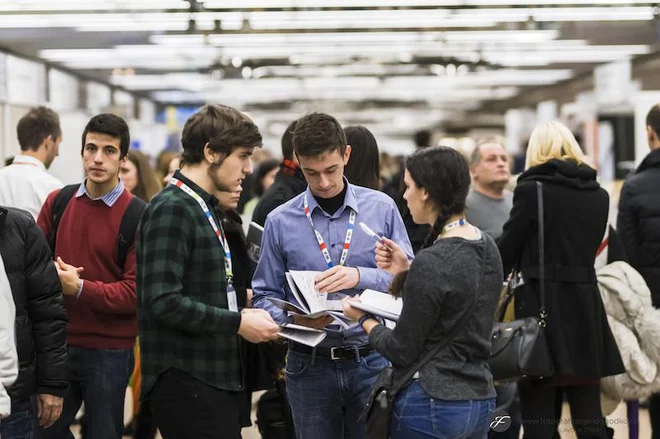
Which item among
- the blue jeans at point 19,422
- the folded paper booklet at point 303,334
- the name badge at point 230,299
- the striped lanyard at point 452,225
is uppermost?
the striped lanyard at point 452,225

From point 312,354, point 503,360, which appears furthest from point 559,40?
point 312,354

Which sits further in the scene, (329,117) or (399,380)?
(329,117)

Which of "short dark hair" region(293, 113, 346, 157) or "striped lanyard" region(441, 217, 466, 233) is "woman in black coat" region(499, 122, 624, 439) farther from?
"striped lanyard" region(441, 217, 466, 233)

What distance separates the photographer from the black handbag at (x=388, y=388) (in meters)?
2.81

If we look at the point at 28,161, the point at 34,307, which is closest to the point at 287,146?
the point at 28,161

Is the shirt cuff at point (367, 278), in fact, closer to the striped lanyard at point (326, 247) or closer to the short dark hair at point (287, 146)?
the striped lanyard at point (326, 247)

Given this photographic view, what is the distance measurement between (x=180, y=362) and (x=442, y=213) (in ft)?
2.72

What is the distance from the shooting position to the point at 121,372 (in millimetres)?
3912

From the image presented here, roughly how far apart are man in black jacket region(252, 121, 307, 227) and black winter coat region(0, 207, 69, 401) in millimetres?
1225

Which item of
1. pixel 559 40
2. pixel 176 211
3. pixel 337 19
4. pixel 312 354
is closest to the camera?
pixel 176 211

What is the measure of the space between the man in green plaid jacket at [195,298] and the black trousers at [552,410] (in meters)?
1.86

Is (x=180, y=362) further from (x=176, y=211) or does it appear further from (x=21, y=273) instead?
(x=21, y=273)

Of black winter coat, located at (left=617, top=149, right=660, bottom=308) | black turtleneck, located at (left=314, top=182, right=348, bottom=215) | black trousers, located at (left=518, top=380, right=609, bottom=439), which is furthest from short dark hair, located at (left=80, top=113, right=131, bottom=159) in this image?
black winter coat, located at (left=617, top=149, right=660, bottom=308)

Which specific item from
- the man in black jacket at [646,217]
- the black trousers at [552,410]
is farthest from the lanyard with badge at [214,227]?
the man in black jacket at [646,217]
